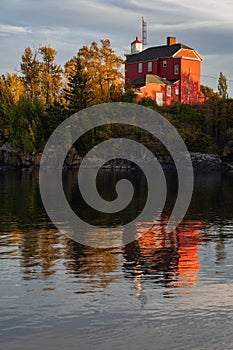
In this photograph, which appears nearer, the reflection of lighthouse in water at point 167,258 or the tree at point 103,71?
the reflection of lighthouse in water at point 167,258

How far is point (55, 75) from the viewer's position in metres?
103

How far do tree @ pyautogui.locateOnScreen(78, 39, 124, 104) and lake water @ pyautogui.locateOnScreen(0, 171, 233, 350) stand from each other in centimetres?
7459

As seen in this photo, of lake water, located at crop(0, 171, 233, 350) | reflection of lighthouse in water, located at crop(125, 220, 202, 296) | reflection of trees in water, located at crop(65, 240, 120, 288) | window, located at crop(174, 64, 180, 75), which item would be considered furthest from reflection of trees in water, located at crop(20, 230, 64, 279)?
window, located at crop(174, 64, 180, 75)

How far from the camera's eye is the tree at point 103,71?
9975cm

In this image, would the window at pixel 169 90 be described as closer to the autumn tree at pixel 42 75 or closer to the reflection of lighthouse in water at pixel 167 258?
the autumn tree at pixel 42 75

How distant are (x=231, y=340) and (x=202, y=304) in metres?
2.67

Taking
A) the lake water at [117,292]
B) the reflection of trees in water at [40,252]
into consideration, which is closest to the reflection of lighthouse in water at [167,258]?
the lake water at [117,292]

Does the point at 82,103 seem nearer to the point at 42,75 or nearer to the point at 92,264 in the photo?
Answer: the point at 42,75

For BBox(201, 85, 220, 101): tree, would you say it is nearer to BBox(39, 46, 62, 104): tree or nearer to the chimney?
the chimney

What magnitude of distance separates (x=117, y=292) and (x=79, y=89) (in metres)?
82.2

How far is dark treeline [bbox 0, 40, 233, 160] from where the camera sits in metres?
95.8

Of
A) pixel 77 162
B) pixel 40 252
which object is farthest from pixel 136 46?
pixel 40 252

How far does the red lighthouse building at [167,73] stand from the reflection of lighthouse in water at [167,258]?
2891 inches

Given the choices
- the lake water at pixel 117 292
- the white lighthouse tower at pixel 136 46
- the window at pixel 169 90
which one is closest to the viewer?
the lake water at pixel 117 292
